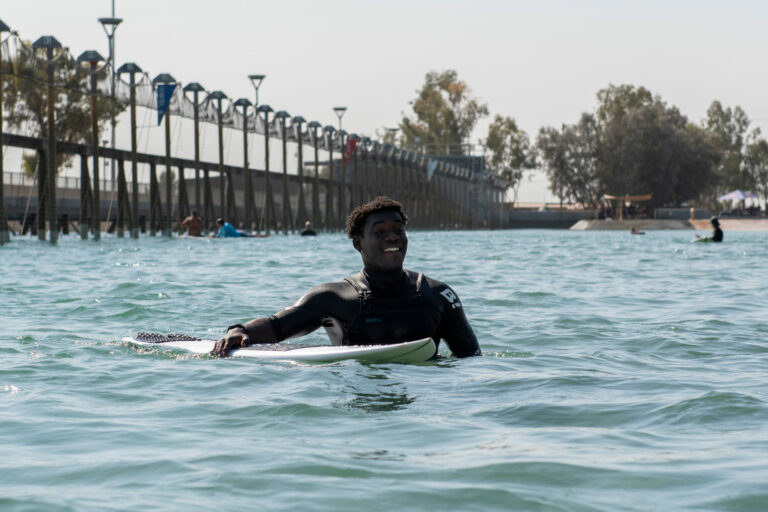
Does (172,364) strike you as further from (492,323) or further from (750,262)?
(750,262)

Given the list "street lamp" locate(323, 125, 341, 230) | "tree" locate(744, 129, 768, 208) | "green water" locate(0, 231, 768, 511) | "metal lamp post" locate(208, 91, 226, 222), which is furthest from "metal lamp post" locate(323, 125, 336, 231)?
"tree" locate(744, 129, 768, 208)

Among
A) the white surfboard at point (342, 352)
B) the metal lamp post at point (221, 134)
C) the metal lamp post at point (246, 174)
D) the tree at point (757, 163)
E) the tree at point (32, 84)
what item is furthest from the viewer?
the tree at point (757, 163)

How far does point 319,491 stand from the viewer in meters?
4.47

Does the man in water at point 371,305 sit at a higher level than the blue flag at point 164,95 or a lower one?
lower

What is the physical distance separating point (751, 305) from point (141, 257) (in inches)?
668

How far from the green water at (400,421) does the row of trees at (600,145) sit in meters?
95.1

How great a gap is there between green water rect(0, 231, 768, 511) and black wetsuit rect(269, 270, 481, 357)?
0.29 meters

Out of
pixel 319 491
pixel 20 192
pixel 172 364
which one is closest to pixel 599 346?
pixel 172 364

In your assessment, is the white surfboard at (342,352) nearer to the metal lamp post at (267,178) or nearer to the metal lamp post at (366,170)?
the metal lamp post at (267,178)

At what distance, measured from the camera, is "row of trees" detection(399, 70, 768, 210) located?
114 metres

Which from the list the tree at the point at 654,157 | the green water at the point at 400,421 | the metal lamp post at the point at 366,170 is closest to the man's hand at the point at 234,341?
the green water at the point at 400,421

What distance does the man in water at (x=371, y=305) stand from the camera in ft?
25.6

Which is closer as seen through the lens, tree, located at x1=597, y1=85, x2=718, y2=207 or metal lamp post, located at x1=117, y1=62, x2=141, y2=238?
metal lamp post, located at x1=117, y1=62, x2=141, y2=238

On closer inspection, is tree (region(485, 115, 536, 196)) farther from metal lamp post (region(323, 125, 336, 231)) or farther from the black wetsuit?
the black wetsuit
